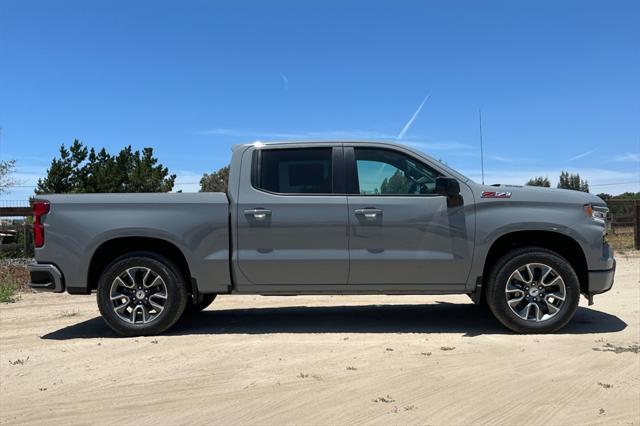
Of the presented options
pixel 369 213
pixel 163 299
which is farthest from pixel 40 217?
pixel 369 213

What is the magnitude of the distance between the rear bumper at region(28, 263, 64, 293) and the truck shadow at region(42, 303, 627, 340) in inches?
21.7

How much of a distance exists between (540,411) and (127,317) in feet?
13.3

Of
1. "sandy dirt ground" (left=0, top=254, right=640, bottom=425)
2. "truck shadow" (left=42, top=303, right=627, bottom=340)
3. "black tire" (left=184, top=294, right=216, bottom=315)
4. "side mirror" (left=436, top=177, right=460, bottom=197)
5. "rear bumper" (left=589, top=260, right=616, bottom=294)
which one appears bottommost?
"sandy dirt ground" (left=0, top=254, right=640, bottom=425)

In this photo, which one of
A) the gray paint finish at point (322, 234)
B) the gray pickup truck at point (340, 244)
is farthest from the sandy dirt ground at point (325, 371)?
the gray paint finish at point (322, 234)

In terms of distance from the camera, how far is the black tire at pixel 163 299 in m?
5.71

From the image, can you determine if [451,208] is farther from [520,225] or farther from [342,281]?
[342,281]

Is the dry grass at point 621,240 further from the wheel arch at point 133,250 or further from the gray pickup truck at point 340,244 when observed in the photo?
the wheel arch at point 133,250

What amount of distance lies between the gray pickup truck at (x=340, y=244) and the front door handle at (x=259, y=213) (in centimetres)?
1

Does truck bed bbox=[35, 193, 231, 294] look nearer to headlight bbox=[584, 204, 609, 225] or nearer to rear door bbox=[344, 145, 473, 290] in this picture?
rear door bbox=[344, 145, 473, 290]

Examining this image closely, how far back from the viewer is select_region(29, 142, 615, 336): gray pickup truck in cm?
565

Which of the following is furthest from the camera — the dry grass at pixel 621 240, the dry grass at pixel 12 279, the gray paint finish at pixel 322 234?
the dry grass at pixel 621 240

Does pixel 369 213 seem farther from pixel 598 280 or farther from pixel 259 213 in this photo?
pixel 598 280

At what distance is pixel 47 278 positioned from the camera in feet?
19.0

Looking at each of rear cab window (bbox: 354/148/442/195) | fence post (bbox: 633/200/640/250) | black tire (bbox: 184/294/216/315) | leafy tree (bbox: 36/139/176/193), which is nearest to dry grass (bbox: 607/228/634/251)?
fence post (bbox: 633/200/640/250)
